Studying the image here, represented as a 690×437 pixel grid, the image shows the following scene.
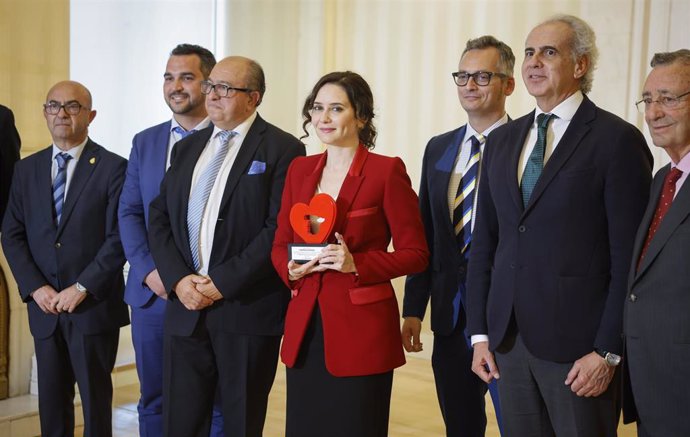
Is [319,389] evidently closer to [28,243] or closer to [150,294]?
[150,294]

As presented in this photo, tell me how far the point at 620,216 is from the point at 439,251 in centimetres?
91

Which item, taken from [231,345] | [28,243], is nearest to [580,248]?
[231,345]

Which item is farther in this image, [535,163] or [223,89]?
[223,89]

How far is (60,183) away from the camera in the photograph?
3828 mm

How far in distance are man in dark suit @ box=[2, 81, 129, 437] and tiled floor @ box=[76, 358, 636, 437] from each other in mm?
986

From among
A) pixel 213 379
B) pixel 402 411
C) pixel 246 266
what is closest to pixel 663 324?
pixel 246 266

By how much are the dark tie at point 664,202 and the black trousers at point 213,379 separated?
1.48 m

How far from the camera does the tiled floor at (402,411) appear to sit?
492 centimetres

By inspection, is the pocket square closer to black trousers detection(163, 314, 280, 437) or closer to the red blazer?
the red blazer

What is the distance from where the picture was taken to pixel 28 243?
12.7ft

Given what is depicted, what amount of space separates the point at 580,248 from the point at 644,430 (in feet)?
1.72

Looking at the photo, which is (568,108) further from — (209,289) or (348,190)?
(209,289)

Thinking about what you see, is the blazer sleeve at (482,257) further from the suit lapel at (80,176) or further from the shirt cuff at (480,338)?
the suit lapel at (80,176)

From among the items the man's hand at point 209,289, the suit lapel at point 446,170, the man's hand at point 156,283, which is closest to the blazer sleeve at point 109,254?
the man's hand at point 156,283
